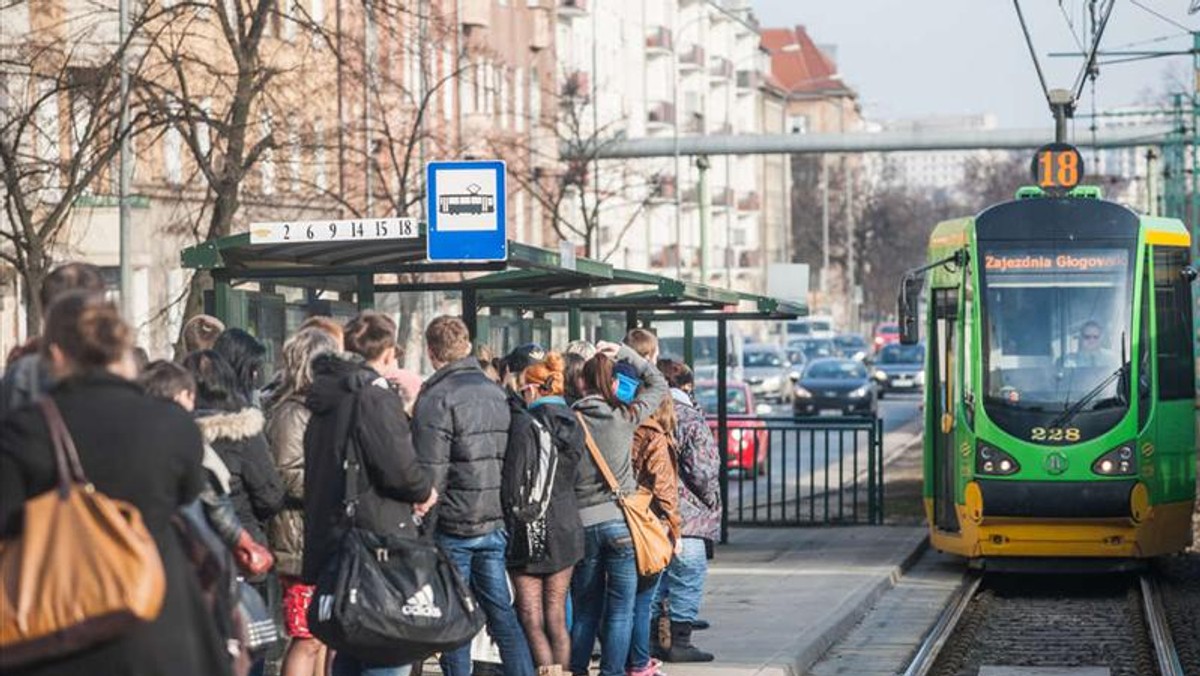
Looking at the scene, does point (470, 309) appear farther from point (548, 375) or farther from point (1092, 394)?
point (1092, 394)

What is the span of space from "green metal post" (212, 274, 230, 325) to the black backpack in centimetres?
292

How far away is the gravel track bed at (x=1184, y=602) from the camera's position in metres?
16.7

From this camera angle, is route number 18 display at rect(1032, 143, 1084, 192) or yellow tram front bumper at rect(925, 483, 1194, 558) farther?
route number 18 display at rect(1032, 143, 1084, 192)

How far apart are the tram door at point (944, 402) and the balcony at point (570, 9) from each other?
5666 centimetres

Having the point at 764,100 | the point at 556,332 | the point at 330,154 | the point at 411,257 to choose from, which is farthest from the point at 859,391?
the point at 764,100

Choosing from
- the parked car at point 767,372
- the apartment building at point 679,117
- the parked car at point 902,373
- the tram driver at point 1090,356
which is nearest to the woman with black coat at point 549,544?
the tram driver at point 1090,356

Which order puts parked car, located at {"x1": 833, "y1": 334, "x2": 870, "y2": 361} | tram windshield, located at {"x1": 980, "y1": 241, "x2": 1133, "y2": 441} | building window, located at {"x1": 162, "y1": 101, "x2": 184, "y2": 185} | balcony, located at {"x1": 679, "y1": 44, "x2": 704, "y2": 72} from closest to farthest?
tram windshield, located at {"x1": 980, "y1": 241, "x2": 1133, "y2": 441} < building window, located at {"x1": 162, "y1": 101, "x2": 184, "y2": 185} < parked car, located at {"x1": 833, "y1": 334, "x2": 870, "y2": 361} < balcony, located at {"x1": 679, "y1": 44, "x2": 704, "y2": 72}

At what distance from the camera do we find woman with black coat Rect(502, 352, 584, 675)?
38.6 ft

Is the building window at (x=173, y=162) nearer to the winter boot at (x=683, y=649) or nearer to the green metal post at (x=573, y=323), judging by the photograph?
the green metal post at (x=573, y=323)

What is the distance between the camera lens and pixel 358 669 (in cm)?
978

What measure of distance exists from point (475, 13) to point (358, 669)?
49170 mm

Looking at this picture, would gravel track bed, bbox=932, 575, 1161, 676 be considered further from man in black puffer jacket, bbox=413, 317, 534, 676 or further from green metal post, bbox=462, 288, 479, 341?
man in black puffer jacket, bbox=413, 317, 534, 676

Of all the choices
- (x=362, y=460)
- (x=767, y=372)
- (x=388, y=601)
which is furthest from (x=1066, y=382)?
(x=767, y=372)

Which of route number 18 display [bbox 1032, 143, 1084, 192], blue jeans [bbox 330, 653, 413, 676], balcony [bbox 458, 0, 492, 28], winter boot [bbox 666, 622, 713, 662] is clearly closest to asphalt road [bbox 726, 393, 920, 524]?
route number 18 display [bbox 1032, 143, 1084, 192]
